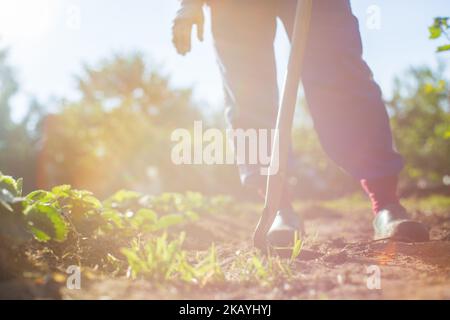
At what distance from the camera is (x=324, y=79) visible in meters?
1.89

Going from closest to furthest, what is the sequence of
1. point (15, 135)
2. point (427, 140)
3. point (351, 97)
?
1. point (351, 97)
2. point (427, 140)
3. point (15, 135)

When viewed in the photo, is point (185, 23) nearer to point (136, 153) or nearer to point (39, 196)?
point (39, 196)

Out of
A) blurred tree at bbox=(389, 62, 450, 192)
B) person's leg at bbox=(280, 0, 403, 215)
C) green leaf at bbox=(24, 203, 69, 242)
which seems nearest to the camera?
green leaf at bbox=(24, 203, 69, 242)

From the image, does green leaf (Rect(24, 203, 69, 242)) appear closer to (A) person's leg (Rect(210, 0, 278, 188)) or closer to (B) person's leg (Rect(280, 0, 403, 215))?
(A) person's leg (Rect(210, 0, 278, 188))

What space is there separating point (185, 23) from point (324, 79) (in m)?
0.78

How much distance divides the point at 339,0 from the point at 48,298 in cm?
176

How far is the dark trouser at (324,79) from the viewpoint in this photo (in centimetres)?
184

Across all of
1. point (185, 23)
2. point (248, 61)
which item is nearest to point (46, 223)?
point (185, 23)

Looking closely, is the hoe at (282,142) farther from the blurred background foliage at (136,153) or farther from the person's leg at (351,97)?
the blurred background foliage at (136,153)

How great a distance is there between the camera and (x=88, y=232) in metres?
1.73

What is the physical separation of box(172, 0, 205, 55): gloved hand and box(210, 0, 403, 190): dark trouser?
0.19 meters

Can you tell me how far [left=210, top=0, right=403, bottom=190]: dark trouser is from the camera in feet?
6.03

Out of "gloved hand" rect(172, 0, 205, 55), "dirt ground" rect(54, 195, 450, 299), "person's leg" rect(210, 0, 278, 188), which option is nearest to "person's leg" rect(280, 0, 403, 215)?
"person's leg" rect(210, 0, 278, 188)

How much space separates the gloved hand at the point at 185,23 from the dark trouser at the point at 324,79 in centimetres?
19
